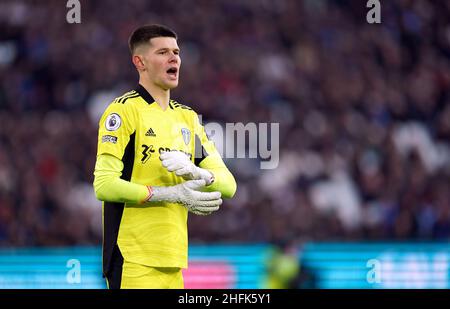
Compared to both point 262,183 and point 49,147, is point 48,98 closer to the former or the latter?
point 49,147

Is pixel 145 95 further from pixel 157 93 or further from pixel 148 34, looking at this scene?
pixel 148 34

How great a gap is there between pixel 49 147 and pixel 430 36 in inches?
245

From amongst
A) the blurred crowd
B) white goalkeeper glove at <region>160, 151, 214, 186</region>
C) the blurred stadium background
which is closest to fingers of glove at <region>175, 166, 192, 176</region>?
white goalkeeper glove at <region>160, 151, 214, 186</region>

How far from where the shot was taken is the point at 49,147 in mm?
14133

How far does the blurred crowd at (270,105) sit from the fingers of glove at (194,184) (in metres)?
6.77

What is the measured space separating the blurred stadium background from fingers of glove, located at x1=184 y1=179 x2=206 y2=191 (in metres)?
5.54

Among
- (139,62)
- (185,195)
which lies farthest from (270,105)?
(185,195)

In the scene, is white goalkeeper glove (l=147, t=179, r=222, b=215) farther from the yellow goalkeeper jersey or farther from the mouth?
the mouth

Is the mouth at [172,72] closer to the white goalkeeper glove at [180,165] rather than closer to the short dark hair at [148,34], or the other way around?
the short dark hair at [148,34]

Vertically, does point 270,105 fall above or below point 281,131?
above

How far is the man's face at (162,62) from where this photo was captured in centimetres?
598

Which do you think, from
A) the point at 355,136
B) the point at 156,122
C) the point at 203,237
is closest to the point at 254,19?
the point at 355,136

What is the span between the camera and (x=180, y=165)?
567 cm

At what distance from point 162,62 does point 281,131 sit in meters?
8.30
